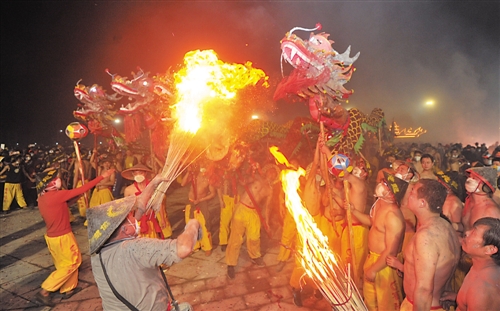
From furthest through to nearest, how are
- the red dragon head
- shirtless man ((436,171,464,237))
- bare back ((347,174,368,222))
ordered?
bare back ((347,174,368,222))
shirtless man ((436,171,464,237))
the red dragon head

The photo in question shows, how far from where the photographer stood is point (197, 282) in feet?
18.5

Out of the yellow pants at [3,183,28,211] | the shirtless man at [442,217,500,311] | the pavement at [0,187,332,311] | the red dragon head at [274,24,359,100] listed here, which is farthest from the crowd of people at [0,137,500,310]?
the yellow pants at [3,183,28,211]

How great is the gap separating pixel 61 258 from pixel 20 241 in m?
4.52

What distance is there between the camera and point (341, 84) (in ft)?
12.8

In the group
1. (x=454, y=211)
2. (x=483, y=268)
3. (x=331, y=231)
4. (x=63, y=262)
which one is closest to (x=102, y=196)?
(x=63, y=262)

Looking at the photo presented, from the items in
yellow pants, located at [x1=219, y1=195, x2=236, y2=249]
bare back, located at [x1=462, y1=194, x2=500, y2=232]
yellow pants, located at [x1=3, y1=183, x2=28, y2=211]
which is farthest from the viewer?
yellow pants, located at [x1=3, y1=183, x2=28, y2=211]

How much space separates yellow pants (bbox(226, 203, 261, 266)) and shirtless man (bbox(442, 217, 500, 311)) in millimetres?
4097

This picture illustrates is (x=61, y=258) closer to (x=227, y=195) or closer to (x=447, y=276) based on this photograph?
(x=227, y=195)

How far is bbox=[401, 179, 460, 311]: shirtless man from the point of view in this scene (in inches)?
105

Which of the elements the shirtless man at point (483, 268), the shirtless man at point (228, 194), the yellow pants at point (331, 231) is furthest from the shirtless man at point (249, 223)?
the shirtless man at point (483, 268)

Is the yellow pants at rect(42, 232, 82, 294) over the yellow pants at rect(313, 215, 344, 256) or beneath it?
over

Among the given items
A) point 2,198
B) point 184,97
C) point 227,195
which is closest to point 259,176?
point 227,195

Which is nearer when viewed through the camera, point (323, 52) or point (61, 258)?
point (323, 52)

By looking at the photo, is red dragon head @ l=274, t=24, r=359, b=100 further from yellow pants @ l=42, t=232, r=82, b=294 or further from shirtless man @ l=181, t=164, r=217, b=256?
yellow pants @ l=42, t=232, r=82, b=294
